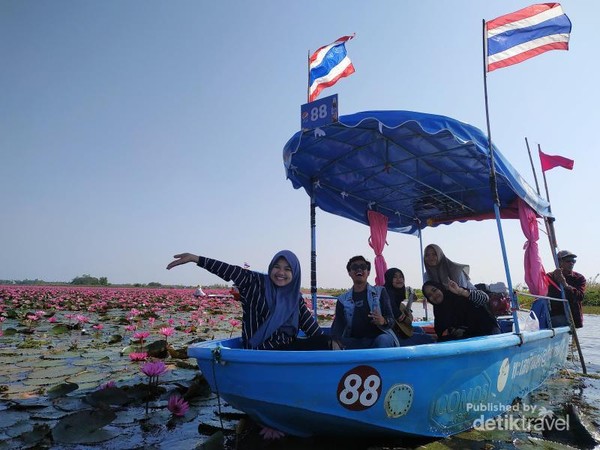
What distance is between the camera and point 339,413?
7.96 feet

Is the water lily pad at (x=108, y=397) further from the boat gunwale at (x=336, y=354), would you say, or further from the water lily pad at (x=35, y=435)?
the boat gunwale at (x=336, y=354)

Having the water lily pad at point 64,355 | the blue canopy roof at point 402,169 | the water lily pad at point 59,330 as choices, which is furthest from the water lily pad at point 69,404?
the water lily pad at point 59,330

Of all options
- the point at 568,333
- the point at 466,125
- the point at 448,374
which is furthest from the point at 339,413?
the point at 568,333

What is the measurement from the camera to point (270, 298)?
319 centimetres

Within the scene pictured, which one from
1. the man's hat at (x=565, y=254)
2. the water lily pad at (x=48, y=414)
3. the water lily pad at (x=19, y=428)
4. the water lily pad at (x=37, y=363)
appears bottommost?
the water lily pad at (x=19, y=428)

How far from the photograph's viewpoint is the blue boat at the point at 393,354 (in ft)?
7.94

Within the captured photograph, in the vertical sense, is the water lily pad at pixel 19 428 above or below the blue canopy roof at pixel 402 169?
below

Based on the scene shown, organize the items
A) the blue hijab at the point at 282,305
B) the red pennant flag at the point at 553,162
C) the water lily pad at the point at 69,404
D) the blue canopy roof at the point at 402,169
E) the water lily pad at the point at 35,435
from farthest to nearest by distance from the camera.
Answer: the red pennant flag at the point at 553,162
the blue canopy roof at the point at 402,169
the water lily pad at the point at 69,404
the blue hijab at the point at 282,305
the water lily pad at the point at 35,435

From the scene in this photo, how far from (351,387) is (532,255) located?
4.82 m

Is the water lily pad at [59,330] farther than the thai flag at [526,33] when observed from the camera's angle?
Yes

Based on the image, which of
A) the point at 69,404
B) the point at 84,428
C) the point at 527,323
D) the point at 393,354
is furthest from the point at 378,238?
the point at 84,428

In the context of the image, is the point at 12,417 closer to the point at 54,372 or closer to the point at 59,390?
the point at 59,390

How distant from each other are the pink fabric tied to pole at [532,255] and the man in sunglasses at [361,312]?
338 centimetres

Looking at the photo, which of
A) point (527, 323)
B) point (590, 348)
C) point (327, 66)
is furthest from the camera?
point (590, 348)
